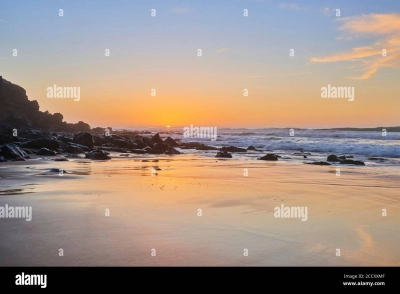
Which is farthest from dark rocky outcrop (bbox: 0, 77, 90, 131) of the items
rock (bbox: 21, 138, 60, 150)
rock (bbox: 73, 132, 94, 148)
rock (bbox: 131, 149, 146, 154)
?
rock (bbox: 21, 138, 60, 150)

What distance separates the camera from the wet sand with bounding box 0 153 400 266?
5.14 m

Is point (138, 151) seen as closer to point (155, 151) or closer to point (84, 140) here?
point (155, 151)

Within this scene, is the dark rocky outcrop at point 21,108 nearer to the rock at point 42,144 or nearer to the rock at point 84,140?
the rock at point 84,140

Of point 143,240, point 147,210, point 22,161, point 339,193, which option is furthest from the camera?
point 22,161

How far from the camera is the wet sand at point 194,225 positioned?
5143 mm

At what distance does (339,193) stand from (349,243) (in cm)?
502

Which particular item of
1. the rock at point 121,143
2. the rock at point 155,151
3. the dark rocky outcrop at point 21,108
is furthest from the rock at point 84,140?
the dark rocky outcrop at point 21,108

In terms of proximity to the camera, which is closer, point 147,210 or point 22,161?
point 147,210

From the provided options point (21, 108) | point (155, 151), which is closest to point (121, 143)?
point (155, 151)

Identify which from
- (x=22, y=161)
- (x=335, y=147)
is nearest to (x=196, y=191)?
(x=22, y=161)

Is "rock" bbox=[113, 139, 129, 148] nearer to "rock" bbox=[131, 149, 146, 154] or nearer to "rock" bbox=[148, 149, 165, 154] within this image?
"rock" bbox=[131, 149, 146, 154]
